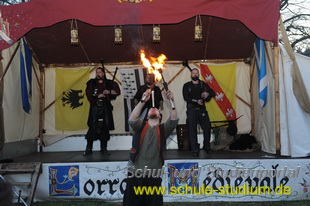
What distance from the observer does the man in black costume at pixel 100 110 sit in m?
6.09

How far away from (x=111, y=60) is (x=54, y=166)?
3.42m

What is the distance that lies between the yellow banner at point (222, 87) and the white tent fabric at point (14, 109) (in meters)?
4.40

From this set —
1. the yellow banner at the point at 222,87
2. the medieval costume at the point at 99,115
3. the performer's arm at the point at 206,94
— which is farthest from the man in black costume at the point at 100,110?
the yellow banner at the point at 222,87

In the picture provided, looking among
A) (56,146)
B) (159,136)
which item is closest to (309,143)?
(159,136)

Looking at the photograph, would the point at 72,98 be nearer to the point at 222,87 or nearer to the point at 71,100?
the point at 71,100

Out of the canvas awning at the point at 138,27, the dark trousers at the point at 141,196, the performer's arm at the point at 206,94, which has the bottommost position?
the dark trousers at the point at 141,196

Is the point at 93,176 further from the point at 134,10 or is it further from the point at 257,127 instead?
the point at 257,127

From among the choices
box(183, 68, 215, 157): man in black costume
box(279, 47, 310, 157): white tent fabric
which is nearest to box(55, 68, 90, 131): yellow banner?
box(183, 68, 215, 157): man in black costume

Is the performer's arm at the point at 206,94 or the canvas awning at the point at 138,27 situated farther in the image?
the performer's arm at the point at 206,94

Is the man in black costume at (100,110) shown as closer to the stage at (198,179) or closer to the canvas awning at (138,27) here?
the stage at (198,179)

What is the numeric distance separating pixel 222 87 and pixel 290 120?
248 cm

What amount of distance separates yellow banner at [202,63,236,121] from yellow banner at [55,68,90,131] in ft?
10.5

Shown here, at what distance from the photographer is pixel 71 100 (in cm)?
757

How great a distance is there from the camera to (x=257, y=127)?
690 cm
